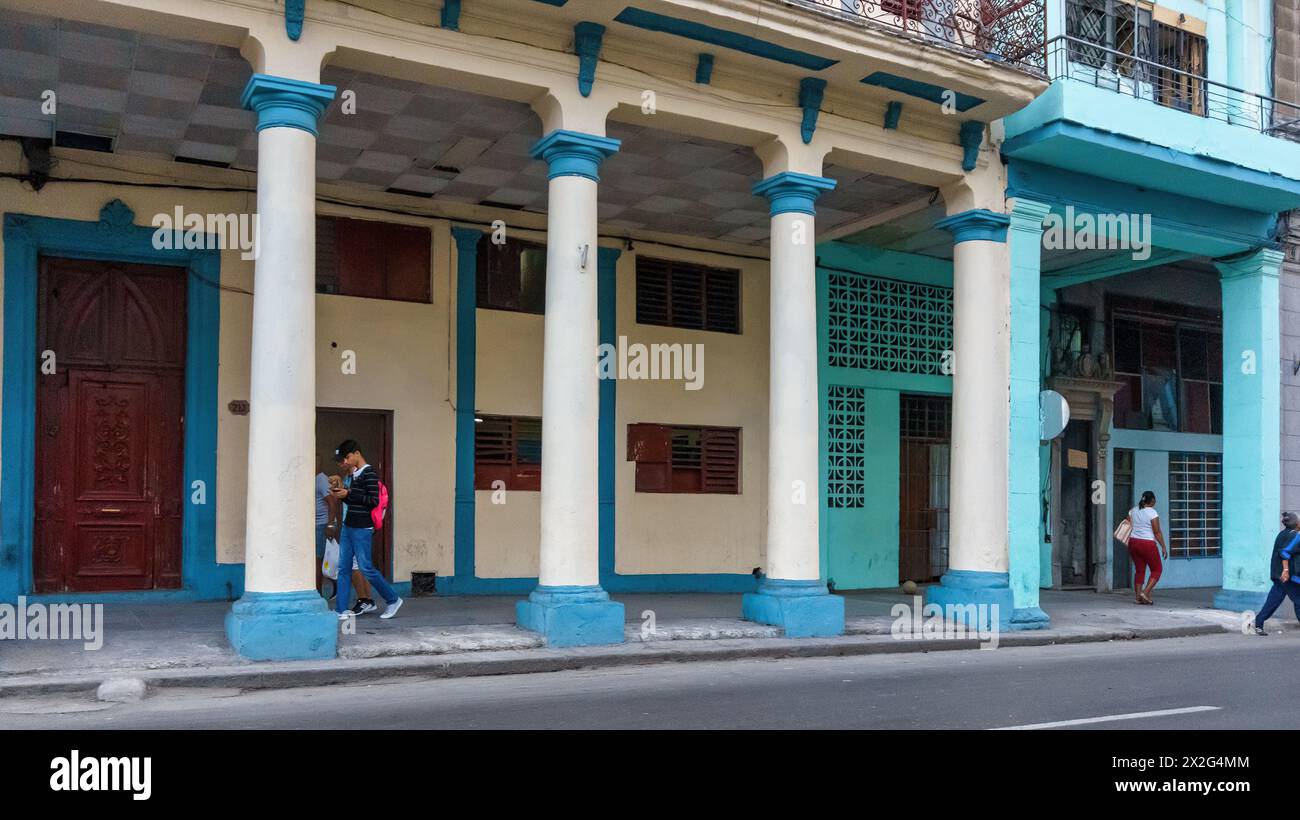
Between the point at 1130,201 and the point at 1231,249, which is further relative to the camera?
the point at 1231,249

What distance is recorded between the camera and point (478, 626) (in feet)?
34.9

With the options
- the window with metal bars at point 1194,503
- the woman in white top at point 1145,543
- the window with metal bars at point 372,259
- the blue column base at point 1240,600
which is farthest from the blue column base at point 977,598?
the window with metal bars at point 1194,503

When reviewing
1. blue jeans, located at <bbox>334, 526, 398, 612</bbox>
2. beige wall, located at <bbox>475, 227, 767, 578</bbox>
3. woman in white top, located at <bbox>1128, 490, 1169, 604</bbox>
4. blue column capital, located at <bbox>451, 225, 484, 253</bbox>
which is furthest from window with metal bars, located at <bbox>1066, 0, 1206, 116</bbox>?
blue jeans, located at <bbox>334, 526, 398, 612</bbox>

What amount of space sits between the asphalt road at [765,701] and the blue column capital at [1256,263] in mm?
7148

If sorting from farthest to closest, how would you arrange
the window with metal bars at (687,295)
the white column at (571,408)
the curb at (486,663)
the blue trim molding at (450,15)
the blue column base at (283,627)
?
the window with metal bars at (687,295), the white column at (571,408), the blue trim molding at (450,15), the blue column base at (283,627), the curb at (486,663)

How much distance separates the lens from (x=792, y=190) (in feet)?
38.8

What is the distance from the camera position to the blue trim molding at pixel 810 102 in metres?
11.7

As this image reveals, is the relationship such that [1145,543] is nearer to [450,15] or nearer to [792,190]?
[792,190]

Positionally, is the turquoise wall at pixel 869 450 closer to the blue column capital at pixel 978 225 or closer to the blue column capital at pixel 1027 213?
the blue column capital at pixel 978 225

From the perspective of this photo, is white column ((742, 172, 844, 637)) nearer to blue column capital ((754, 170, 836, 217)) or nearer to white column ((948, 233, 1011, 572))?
blue column capital ((754, 170, 836, 217))

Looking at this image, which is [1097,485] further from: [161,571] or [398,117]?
[161,571]

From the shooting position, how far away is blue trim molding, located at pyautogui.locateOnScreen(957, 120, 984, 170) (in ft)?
42.4

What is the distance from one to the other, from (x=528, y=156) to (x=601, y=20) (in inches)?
92.6

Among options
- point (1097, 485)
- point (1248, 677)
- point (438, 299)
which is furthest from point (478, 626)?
point (1097, 485)
